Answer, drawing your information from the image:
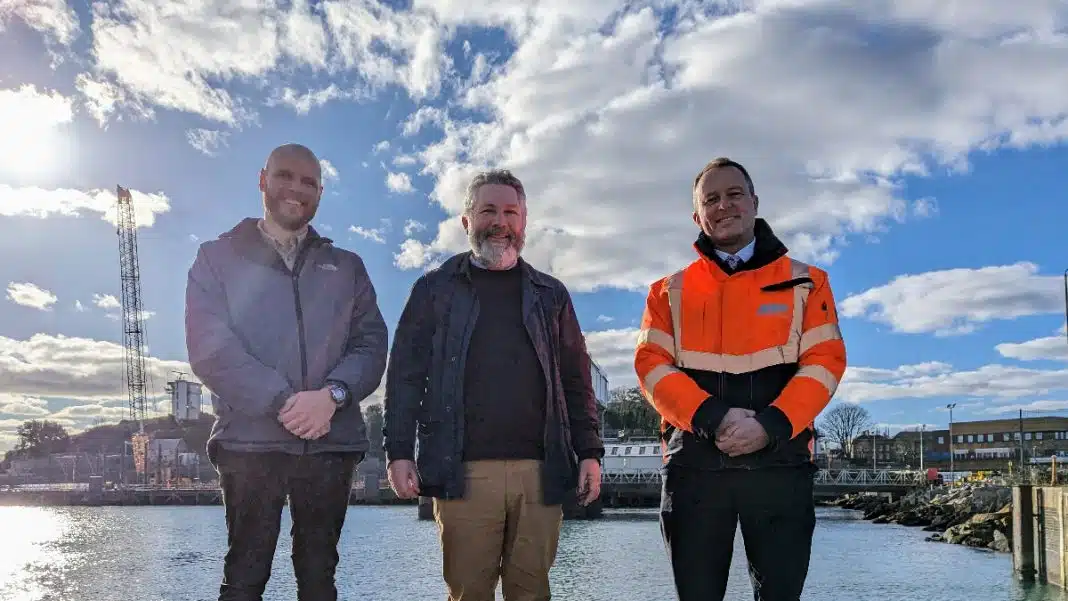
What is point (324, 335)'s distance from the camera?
3986 millimetres

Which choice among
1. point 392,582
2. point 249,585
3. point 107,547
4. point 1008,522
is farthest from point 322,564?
point 107,547

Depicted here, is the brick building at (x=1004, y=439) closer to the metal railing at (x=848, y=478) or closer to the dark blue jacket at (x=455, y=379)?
the metal railing at (x=848, y=478)

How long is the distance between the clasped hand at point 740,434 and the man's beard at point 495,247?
127cm

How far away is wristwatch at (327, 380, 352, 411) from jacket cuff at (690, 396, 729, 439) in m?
1.47

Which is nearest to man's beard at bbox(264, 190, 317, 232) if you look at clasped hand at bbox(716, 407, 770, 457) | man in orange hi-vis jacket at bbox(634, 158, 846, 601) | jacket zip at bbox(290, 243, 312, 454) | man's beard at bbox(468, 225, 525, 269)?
jacket zip at bbox(290, 243, 312, 454)

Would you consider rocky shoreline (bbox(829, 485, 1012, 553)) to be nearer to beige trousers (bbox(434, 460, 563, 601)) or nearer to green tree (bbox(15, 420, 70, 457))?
beige trousers (bbox(434, 460, 563, 601))

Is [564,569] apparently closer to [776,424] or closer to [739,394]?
[739,394]

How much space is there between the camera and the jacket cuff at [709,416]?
142 inches

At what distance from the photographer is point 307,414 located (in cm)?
370

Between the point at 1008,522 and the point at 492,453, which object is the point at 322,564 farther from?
the point at 1008,522

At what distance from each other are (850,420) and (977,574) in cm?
8028

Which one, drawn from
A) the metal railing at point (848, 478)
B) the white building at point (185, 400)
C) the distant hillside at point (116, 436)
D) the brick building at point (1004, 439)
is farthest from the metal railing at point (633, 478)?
the distant hillside at point (116, 436)

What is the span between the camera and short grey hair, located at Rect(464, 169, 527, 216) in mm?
4254

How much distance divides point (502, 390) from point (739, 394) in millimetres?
1044
